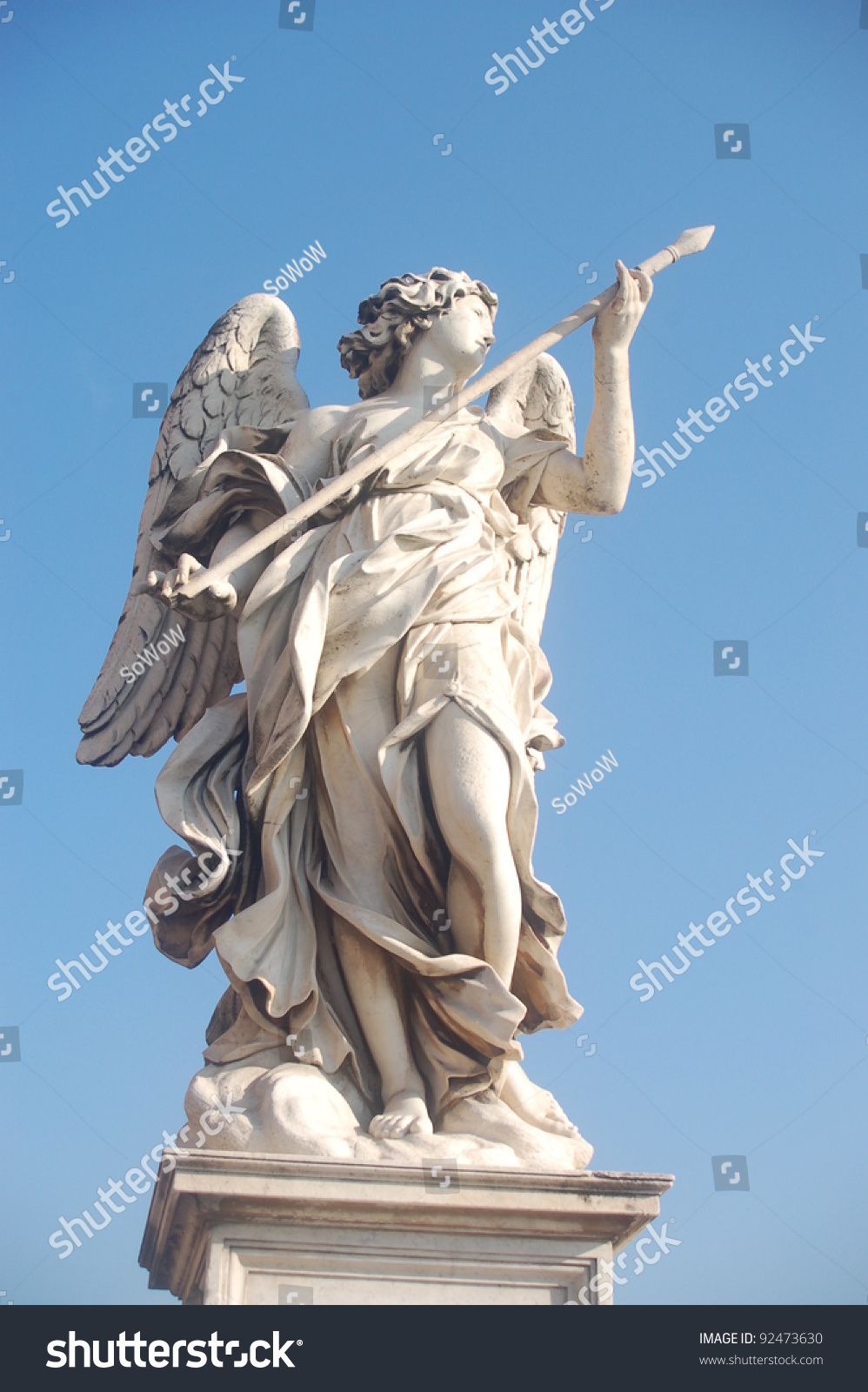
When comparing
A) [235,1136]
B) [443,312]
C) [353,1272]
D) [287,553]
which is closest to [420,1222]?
[353,1272]

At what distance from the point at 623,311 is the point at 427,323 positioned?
34.9 inches

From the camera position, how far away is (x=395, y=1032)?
615 centimetres

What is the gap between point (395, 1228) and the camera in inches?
214

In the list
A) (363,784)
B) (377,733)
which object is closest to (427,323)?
(377,733)

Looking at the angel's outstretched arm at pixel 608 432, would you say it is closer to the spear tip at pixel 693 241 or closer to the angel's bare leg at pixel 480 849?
the spear tip at pixel 693 241

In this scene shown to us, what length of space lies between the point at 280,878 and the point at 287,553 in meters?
1.30

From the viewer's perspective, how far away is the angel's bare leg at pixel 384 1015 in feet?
19.8

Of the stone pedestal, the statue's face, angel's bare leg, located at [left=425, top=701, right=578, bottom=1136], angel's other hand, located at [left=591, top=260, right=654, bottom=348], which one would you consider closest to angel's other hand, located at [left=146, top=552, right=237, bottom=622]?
angel's bare leg, located at [left=425, top=701, right=578, bottom=1136]

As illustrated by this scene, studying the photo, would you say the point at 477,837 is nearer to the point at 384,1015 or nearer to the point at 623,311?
the point at 384,1015

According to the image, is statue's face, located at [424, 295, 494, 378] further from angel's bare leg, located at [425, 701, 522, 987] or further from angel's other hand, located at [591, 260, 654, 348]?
angel's bare leg, located at [425, 701, 522, 987]

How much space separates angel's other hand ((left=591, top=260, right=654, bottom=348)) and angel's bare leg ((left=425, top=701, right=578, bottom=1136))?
1694 mm

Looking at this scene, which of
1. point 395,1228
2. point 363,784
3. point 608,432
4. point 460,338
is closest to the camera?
point 395,1228

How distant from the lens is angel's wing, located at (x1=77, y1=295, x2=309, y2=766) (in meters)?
7.30
